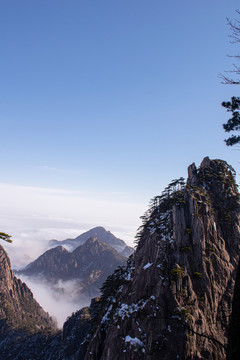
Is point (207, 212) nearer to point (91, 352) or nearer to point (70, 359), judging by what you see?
point (91, 352)

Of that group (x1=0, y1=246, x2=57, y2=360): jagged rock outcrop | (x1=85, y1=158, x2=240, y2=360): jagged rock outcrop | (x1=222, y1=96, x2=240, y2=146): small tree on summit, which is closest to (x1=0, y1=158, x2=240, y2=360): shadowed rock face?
(x1=85, y1=158, x2=240, y2=360): jagged rock outcrop

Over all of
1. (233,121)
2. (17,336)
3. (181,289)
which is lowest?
(17,336)

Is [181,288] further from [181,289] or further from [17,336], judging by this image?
[17,336]

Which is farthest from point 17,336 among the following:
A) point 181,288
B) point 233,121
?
point 233,121

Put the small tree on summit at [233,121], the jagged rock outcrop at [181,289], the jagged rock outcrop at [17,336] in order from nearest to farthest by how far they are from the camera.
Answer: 1. the small tree on summit at [233,121]
2. the jagged rock outcrop at [181,289]
3. the jagged rock outcrop at [17,336]

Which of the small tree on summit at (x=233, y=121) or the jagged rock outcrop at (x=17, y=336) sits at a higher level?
the small tree on summit at (x=233, y=121)

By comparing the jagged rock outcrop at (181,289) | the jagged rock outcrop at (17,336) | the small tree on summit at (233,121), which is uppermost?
the small tree on summit at (233,121)

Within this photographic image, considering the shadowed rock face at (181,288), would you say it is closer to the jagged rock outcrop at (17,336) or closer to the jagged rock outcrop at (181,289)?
the jagged rock outcrop at (181,289)

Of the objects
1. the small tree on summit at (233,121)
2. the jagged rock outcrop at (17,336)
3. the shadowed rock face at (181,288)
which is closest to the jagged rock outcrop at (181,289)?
the shadowed rock face at (181,288)

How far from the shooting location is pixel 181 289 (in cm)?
3669

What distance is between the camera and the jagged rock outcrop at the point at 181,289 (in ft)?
105

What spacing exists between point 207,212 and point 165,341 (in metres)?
28.8

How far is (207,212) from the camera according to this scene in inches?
1917

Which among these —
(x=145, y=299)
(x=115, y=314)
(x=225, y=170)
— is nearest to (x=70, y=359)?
(x=115, y=314)
